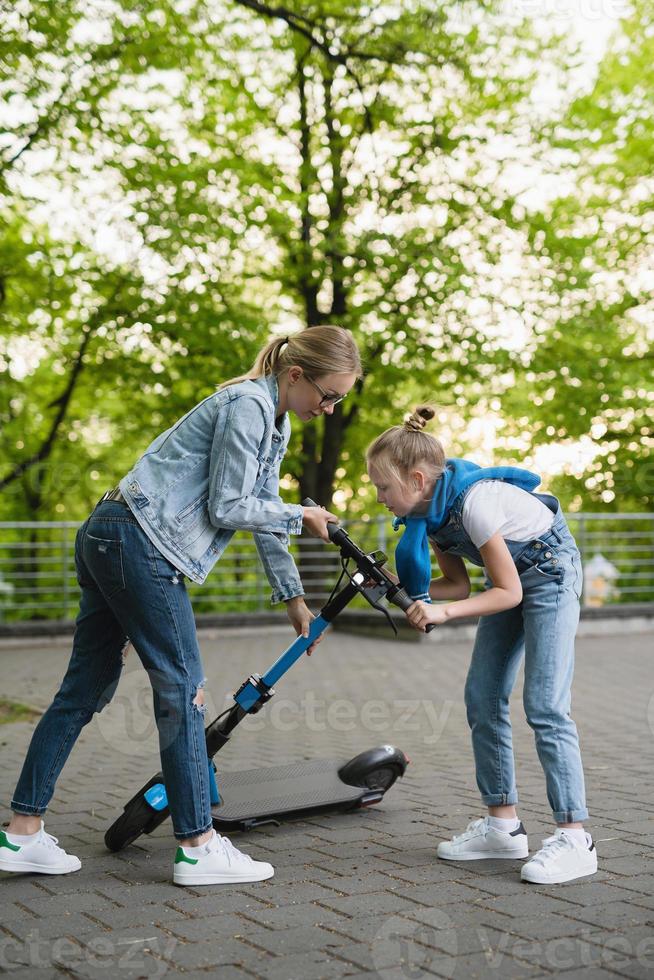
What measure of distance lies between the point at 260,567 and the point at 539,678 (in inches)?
481

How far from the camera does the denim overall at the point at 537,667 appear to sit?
341 centimetres

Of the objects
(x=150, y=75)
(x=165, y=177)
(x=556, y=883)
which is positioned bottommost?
(x=556, y=883)

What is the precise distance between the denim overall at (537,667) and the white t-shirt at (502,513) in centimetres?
4

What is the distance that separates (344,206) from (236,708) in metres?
12.2

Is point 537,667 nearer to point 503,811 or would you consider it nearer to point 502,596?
point 502,596

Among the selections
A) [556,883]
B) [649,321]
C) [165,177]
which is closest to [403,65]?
[165,177]

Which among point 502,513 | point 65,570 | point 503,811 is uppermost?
point 502,513

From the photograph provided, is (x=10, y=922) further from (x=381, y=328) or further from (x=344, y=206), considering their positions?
(x=344, y=206)

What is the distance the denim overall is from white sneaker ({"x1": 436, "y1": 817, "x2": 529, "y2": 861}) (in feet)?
0.34

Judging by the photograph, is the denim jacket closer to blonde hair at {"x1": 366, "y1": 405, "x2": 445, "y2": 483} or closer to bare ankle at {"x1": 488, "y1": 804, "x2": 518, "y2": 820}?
blonde hair at {"x1": 366, "y1": 405, "x2": 445, "y2": 483}

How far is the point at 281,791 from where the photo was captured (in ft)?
14.2

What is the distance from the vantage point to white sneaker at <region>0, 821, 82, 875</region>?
3455mm

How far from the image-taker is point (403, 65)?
29.6 ft

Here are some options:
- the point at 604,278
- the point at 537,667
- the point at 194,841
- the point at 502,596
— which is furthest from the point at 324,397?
the point at 604,278
